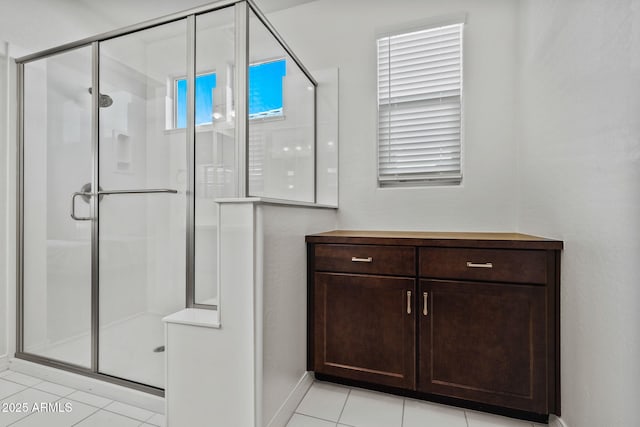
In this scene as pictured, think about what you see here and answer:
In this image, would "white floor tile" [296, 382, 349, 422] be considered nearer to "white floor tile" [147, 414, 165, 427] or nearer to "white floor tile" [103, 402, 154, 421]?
"white floor tile" [147, 414, 165, 427]

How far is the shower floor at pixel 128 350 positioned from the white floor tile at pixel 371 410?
3.33 ft

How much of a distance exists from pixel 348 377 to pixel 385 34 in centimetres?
238

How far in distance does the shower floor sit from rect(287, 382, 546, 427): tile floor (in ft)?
2.70

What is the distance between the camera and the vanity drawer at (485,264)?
4.54ft

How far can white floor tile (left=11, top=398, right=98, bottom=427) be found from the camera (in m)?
1.42

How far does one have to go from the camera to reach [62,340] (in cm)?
190

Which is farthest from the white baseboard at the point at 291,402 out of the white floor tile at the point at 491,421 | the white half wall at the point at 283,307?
the white floor tile at the point at 491,421

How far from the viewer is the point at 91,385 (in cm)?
168

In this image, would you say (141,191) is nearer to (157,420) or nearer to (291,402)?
(157,420)

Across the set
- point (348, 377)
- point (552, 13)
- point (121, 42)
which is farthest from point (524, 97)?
point (121, 42)

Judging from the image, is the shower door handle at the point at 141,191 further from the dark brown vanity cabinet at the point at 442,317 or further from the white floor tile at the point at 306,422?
the white floor tile at the point at 306,422

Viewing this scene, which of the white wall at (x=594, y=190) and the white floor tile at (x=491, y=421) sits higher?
the white wall at (x=594, y=190)

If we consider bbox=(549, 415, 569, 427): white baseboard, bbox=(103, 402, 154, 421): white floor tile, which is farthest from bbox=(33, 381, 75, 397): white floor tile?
bbox=(549, 415, 569, 427): white baseboard

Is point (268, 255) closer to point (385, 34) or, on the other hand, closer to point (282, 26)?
point (385, 34)
